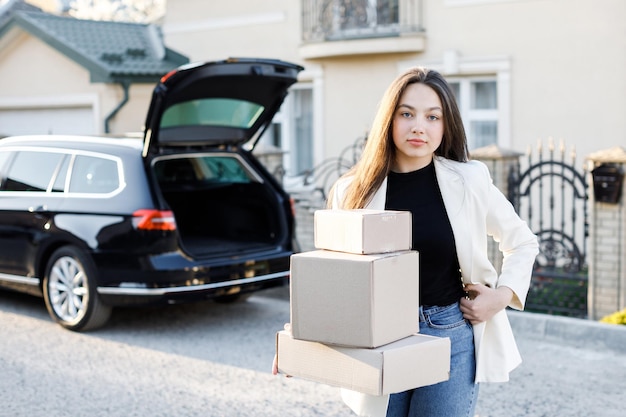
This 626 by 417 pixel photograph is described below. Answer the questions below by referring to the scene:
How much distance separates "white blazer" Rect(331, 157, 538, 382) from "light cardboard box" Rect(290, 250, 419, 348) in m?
0.29

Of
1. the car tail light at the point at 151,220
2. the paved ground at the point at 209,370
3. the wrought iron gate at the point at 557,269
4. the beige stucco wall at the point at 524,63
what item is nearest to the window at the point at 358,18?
the beige stucco wall at the point at 524,63

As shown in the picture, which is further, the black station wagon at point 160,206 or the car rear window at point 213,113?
the car rear window at point 213,113

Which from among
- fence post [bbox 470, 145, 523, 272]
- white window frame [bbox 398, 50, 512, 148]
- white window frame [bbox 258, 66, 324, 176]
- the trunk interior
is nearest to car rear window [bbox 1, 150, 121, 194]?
the trunk interior

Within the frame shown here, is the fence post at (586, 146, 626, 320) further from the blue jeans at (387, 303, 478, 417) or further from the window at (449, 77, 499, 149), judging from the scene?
the window at (449, 77, 499, 149)

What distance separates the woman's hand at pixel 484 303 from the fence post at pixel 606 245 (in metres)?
4.86

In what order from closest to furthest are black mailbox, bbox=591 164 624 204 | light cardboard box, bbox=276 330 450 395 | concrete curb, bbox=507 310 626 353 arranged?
1. light cardboard box, bbox=276 330 450 395
2. concrete curb, bbox=507 310 626 353
3. black mailbox, bbox=591 164 624 204

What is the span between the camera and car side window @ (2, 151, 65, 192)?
25.5ft

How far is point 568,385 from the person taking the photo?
6.04m

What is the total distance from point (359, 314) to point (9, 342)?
5.15m

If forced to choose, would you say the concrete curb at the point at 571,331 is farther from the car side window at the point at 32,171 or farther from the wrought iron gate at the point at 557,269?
the car side window at the point at 32,171

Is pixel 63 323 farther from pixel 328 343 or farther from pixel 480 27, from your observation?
pixel 480 27

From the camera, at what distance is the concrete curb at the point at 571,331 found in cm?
695

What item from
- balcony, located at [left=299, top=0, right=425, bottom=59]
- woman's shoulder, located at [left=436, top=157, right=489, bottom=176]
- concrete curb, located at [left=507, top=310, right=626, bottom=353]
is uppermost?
balcony, located at [left=299, top=0, right=425, bottom=59]

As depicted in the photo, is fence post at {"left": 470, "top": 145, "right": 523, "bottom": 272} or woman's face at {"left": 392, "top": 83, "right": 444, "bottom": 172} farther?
fence post at {"left": 470, "top": 145, "right": 523, "bottom": 272}
